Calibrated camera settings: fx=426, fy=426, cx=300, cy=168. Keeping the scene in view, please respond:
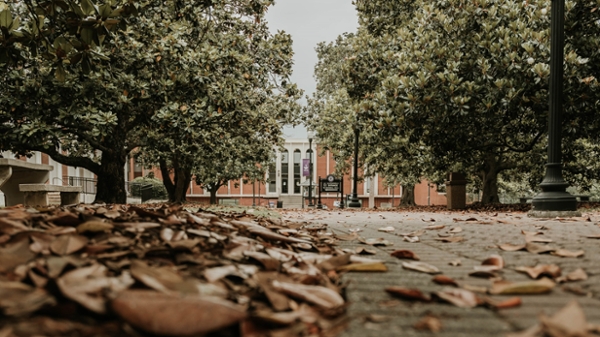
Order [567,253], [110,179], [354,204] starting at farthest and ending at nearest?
[354,204] < [110,179] < [567,253]

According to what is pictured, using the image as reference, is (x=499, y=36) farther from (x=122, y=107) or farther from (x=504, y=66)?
(x=122, y=107)

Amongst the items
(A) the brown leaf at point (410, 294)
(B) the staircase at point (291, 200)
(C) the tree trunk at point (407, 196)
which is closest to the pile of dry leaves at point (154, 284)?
(A) the brown leaf at point (410, 294)

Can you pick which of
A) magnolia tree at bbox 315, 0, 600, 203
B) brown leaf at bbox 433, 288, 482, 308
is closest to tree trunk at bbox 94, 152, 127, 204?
magnolia tree at bbox 315, 0, 600, 203

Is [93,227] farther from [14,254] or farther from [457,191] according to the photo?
[457,191]

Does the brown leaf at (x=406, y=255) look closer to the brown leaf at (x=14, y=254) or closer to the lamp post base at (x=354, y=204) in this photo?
the brown leaf at (x=14, y=254)

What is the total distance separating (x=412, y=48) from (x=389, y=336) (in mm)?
10278

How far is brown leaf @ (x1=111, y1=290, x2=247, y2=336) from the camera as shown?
1264 millimetres

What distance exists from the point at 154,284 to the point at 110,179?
10.9 meters

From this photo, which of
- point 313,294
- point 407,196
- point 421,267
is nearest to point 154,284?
point 313,294

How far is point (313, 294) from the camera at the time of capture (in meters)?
1.72

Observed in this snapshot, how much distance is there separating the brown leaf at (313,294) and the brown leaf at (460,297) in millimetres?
419

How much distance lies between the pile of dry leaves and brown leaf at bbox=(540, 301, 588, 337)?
2.18ft

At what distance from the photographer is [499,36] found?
938 cm

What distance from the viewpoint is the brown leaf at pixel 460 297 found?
1696 mm
